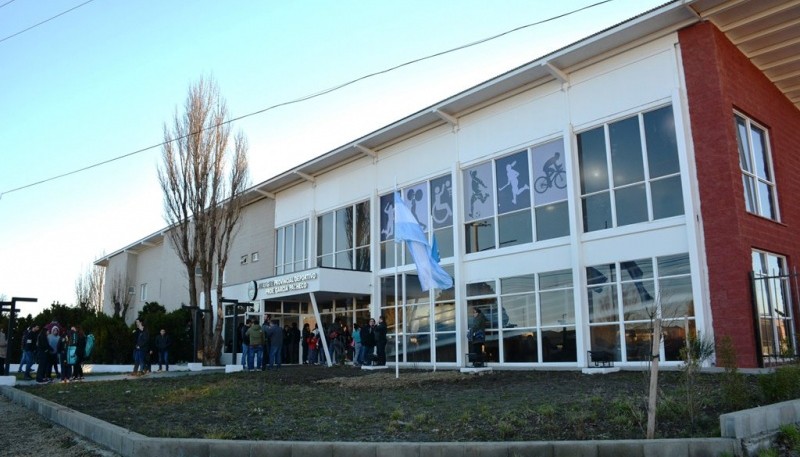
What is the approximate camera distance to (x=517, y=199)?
2047 cm

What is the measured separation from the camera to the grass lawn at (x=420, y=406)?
25.9 feet

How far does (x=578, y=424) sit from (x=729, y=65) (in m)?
13.0

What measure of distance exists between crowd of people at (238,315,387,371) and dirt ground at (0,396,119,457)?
11.3m

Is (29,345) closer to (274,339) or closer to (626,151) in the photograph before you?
(274,339)

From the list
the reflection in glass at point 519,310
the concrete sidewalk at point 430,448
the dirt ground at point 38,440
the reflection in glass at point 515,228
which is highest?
the reflection in glass at point 515,228

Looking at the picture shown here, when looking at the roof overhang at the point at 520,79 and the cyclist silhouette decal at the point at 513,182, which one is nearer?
the roof overhang at the point at 520,79

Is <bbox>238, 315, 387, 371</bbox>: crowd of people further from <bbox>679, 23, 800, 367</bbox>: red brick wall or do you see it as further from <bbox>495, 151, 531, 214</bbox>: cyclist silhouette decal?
<bbox>679, 23, 800, 367</bbox>: red brick wall

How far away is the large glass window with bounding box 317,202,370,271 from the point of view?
2653cm

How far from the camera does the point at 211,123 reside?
28.8 metres

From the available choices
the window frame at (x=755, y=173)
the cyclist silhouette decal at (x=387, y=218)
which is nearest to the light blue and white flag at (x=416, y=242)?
the cyclist silhouette decal at (x=387, y=218)

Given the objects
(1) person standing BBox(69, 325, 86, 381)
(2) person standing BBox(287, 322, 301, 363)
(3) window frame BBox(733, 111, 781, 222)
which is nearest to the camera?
(3) window frame BBox(733, 111, 781, 222)

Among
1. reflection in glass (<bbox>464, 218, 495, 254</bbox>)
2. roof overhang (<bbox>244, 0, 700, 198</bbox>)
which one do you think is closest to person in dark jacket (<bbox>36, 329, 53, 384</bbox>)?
roof overhang (<bbox>244, 0, 700, 198</bbox>)

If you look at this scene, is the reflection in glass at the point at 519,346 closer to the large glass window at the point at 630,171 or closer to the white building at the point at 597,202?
the white building at the point at 597,202

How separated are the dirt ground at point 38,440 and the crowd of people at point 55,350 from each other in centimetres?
745
